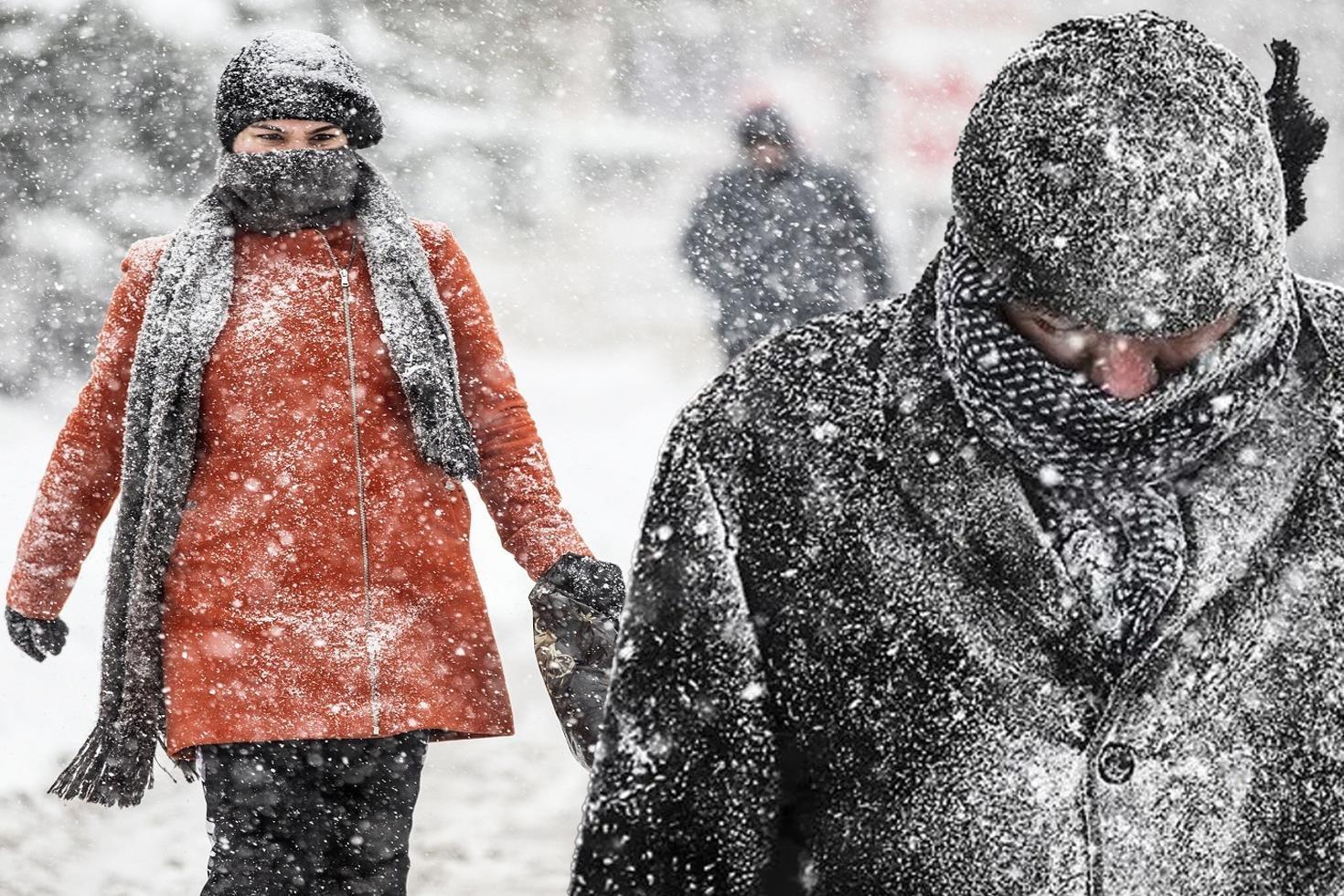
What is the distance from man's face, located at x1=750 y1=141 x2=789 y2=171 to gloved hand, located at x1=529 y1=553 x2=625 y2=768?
9.94ft

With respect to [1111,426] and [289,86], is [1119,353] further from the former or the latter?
[289,86]

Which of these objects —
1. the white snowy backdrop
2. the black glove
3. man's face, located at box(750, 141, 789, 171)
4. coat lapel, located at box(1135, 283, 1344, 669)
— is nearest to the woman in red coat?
the black glove

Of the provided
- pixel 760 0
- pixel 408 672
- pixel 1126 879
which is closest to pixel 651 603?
pixel 1126 879

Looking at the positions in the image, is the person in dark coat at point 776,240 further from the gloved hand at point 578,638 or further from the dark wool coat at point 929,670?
the dark wool coat at point 929,670

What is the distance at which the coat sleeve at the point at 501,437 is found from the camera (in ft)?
11.5

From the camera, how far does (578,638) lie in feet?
11.0

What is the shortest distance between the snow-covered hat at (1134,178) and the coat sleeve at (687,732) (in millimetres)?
427

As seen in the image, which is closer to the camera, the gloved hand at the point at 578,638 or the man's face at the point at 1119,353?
the man's face at the point at 1119,353

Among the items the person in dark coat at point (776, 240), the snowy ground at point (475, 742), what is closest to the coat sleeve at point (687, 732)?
the snowy ground at point (475, 742)

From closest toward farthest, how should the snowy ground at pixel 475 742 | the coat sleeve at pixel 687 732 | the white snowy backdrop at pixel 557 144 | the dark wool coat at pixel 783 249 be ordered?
1. the coat sleeve at pixel 687 732
2. the snowy ground at pixel 475 742
3. the dark wool coat at pixel 783 249
4. the white snowy backdrop at pixel 557 144

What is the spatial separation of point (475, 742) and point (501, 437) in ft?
7.99

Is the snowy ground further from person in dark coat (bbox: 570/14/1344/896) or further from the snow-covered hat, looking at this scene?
the snow-covered hat

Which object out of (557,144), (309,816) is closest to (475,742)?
(309,816)

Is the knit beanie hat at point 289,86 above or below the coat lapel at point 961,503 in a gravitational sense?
below
